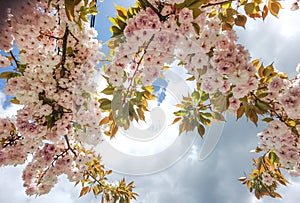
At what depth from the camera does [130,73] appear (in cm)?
118

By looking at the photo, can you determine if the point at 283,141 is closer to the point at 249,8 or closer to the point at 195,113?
the point at 195,113

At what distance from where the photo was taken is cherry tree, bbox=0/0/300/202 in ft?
3.35

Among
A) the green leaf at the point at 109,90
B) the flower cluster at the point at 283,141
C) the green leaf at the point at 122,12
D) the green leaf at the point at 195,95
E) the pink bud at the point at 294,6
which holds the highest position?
the pink bud at the point at 294,6

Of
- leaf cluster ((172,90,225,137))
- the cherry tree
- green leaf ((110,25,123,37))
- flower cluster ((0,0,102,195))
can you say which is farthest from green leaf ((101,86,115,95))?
leaf cluster ((172,90,225,137))

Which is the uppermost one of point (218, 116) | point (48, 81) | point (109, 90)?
point (48, 81)

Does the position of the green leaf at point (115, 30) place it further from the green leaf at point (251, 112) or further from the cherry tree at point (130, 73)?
the green leaf at point (251, 112)

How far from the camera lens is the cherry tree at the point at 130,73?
1.02m

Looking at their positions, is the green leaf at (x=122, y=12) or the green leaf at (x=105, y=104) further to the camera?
the green leaf at (x=105, y=104)

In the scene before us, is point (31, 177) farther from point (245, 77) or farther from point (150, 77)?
point (245, 77)

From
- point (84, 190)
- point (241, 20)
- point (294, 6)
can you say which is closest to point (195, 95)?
point (241, 20)

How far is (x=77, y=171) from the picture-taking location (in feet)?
5.81

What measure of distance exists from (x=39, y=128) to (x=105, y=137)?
413 millimetres

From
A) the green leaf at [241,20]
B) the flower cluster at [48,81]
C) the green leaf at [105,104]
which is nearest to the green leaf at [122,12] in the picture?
the flower cluster at [48,81]

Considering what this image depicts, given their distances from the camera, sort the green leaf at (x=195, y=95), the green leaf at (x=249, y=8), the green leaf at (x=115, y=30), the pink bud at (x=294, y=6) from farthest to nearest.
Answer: the green leaf at (x=195, y=95)
the pink bud at (x=294, y=6)
the green leaf at (x=115, y=30)
the green leaf at (x=249, y=8)
